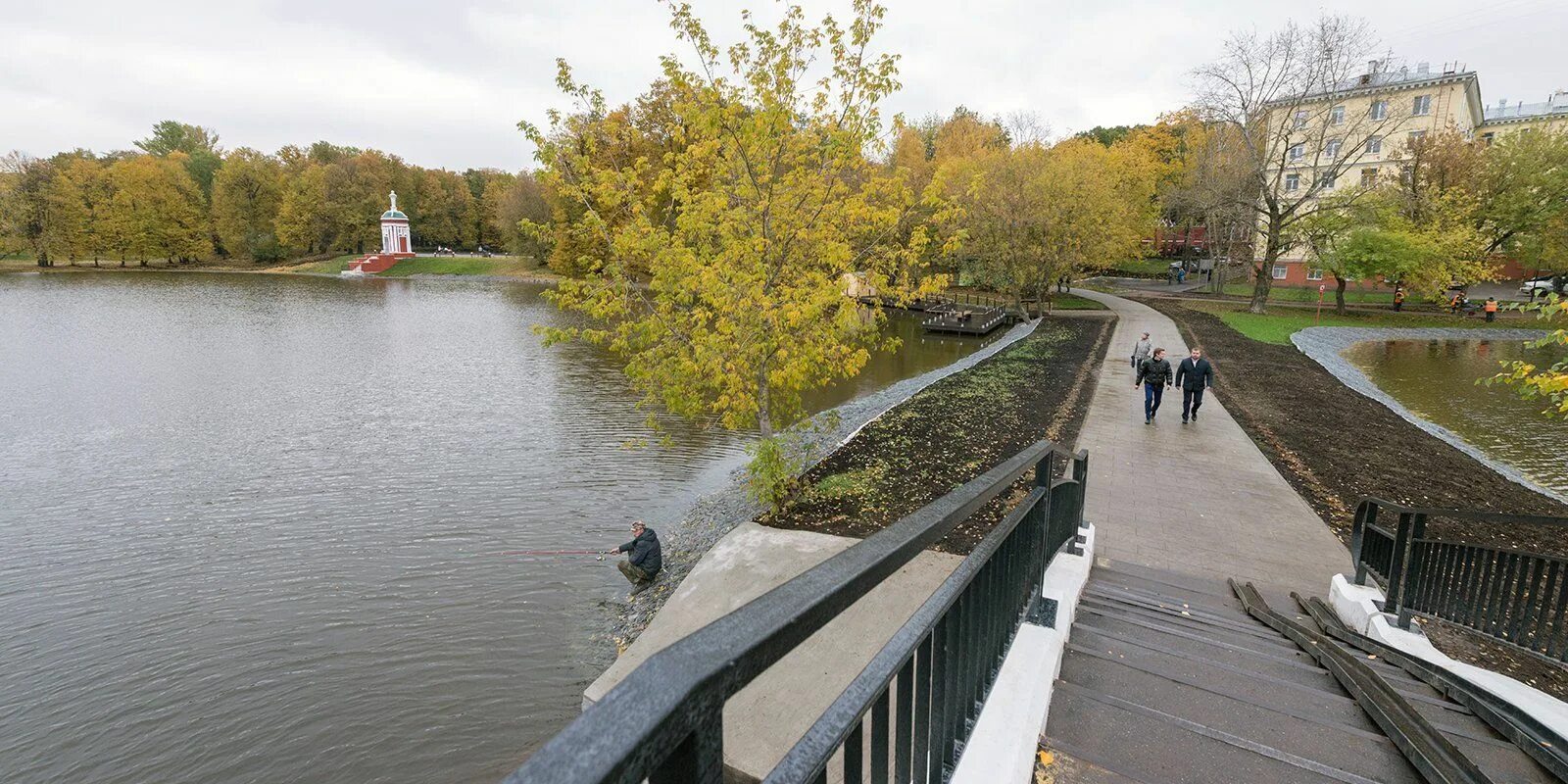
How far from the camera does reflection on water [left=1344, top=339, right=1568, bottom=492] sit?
1318cm

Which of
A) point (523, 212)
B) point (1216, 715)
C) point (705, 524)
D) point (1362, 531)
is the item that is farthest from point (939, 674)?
point (523, 212)

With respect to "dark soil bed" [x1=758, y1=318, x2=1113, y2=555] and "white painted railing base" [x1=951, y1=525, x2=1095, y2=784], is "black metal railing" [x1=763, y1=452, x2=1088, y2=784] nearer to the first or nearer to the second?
"white painted railing base" [x1=951, y1=525, x2=1095, y2=784]

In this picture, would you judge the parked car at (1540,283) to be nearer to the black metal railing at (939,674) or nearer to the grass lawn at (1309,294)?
the grass lawn at (1309,294)

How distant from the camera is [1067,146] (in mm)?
41219

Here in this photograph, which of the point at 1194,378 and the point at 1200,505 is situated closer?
the point at 1200,505

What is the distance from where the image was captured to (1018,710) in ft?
9.03

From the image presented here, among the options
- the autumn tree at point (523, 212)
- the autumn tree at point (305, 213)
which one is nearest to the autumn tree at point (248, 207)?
the autumn tree at point (305, 213)

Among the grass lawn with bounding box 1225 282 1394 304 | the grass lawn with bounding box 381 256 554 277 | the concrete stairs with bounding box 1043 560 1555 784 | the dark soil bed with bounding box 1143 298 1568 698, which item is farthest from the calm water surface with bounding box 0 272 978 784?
the grass lawn with bounding box 381 256 554 277

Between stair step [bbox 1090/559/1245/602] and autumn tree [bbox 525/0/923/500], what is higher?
autumn tree [bbox 525/0/923/500]

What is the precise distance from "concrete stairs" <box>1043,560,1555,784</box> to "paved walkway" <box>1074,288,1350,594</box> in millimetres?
2997

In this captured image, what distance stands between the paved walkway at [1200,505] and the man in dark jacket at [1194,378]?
1.26ft

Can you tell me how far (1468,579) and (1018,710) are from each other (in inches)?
175

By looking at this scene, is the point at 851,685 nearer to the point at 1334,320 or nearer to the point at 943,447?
the point at 943,447

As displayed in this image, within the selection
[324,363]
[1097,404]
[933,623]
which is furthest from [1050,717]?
[324,363]
